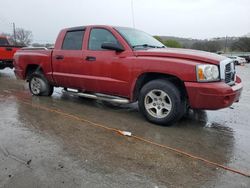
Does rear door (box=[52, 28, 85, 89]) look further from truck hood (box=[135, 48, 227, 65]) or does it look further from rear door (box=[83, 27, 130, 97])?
truck hood (box=[135, 48, 227, 65])

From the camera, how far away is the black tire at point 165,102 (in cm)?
425

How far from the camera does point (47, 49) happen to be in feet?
21.0

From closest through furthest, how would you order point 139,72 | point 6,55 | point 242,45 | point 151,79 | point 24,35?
point 139,72 → point 151,79 → point 6,55 → point 242,45 → point 24,35

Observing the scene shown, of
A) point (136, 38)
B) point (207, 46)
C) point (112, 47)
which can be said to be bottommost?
point (207, 46)

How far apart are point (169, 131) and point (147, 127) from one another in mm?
401

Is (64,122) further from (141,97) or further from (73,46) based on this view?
(73,46)

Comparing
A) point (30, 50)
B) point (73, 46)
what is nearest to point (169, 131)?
point (73, 46)

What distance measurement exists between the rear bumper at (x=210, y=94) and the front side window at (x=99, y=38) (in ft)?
6.25

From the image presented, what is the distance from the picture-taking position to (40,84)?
6766 mm

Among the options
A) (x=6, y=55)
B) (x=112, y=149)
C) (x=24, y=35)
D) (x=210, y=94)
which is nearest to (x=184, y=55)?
(x=210, y=94)

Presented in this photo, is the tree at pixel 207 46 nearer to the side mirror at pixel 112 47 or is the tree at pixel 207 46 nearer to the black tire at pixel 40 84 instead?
the black tire at pixel 40 84

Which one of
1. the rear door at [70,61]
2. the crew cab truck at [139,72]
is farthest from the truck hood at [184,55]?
the rear door at [70,61]

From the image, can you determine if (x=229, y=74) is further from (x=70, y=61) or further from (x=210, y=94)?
(x=70, y=61)

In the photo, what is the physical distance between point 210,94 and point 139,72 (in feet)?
4.29
